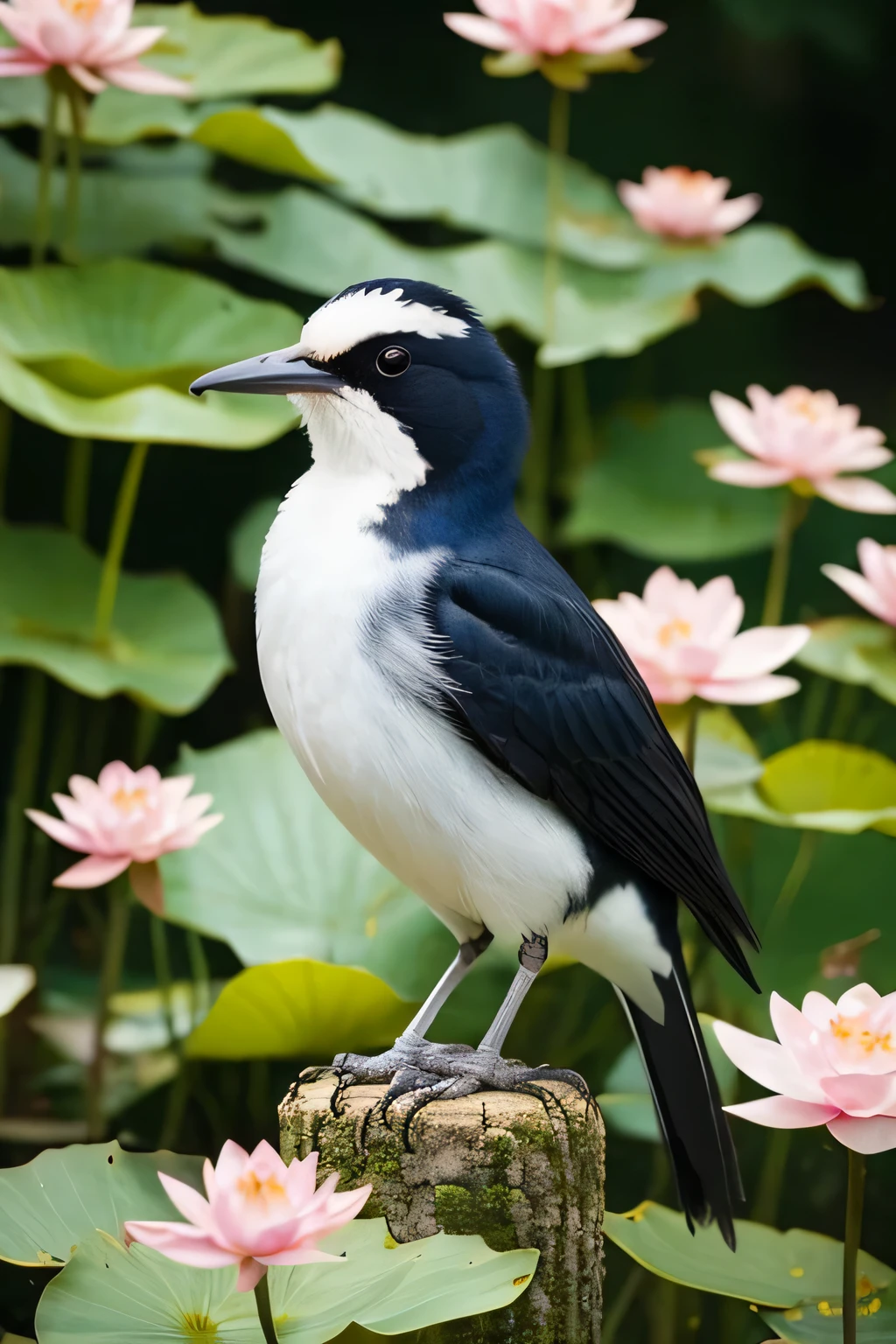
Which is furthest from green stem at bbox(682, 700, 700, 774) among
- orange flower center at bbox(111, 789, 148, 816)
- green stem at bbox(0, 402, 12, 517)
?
green stem at bbox(0, 402, 12, 517)

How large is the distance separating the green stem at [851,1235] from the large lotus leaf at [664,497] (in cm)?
128

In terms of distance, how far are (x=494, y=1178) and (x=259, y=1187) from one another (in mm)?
282

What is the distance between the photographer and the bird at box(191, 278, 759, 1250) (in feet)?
4.02

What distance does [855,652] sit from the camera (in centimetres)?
205

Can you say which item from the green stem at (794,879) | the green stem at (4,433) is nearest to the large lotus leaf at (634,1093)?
the green stem at (794,879)

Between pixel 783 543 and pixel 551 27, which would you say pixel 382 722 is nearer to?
pixel 783 543

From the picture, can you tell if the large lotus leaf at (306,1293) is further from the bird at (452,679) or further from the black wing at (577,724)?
the black wing at (577,724)

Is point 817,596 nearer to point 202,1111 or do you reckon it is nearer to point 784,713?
point 784,713

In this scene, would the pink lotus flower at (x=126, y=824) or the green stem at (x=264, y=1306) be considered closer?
the green stem at (x=264, y=1306)

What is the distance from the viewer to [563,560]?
106 inches

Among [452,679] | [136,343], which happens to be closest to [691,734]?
[452,679]

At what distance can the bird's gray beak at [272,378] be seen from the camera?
121 centimetres

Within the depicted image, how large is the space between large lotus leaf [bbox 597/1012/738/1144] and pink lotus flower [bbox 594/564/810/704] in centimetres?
39

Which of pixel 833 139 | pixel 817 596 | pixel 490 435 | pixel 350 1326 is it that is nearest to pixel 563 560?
pixel 817 596
